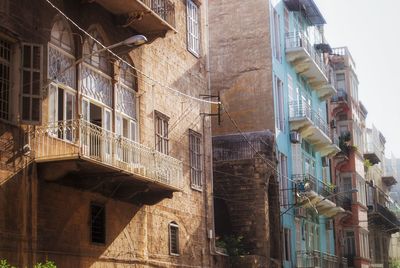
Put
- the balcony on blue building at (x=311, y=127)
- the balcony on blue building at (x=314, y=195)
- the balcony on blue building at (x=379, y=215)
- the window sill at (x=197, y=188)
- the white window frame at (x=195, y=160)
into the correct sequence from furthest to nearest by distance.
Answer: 1. the balcony on blue building at (x=379, y=215)
2. the balcony on blue building at (x=311, y=127)
3. the balcony on blue building at (x=314, y=195)
4. the white window frame at (x=195, y=160)
5. the window sill at (x=197, y=188)

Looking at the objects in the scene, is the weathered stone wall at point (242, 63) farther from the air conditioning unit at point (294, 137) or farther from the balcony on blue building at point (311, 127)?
the balcony on blue building at point (311, 127)

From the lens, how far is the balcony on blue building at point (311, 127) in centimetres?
3538

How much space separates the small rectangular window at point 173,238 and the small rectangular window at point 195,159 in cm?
191

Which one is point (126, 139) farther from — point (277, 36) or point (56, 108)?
point (277, 36)

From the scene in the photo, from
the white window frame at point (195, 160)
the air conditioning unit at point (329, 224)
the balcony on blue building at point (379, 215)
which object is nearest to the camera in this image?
the white window frame at point (195, 160)

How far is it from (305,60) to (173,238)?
16.5 meters

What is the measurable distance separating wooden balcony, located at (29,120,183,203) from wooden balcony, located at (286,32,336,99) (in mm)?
17222

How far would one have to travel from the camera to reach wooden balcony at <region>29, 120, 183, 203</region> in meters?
16.3

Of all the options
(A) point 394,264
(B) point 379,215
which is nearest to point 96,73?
(B) point 379,215

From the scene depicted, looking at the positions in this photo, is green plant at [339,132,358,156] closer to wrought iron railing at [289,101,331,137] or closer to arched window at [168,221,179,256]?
wrought iron railing at [289,101,331,137]

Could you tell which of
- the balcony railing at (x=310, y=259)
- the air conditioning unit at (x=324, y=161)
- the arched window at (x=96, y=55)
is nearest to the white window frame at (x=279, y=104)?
the balcony railing at (x=310, y=259)

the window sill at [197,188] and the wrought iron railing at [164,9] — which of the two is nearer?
the wrought iron railing at [164,9]

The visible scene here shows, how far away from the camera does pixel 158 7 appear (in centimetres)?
2181

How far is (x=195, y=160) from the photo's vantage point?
24766 millimetres
